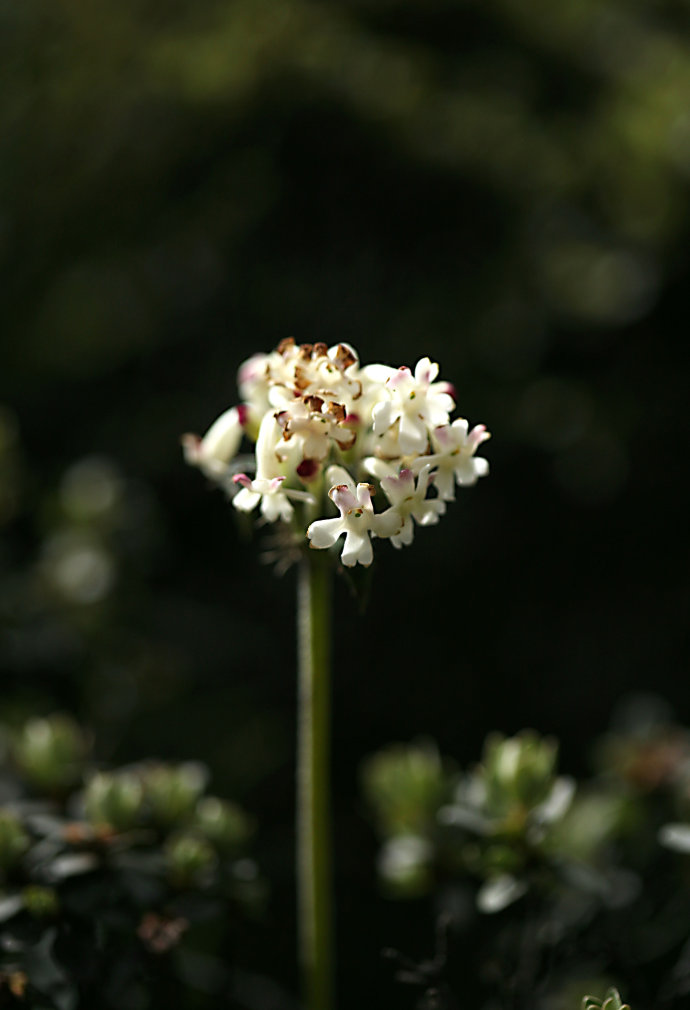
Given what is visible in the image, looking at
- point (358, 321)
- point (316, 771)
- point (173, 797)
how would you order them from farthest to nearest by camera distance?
point (358, 321), point (173, 797), point (316, 771)

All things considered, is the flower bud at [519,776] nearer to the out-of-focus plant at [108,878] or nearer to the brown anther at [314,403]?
the out-of-focus plant at [108,878]

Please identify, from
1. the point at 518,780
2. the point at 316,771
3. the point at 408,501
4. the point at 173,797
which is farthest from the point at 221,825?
the point at 408,501

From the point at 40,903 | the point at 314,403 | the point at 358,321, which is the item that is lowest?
the point at 40,903

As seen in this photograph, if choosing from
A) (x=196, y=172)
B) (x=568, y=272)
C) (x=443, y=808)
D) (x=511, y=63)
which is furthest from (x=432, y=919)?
(x=511, y=63)

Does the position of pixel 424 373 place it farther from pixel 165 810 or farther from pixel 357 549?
pixel 165 810

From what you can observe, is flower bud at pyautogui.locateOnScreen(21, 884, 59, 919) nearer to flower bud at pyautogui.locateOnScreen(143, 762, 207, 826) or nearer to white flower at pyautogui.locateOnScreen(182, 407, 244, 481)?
flower bud at pyautogui.locateOnScreen(143, 762, 207, 826)

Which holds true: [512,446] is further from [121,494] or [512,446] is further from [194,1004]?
[194,1004]
